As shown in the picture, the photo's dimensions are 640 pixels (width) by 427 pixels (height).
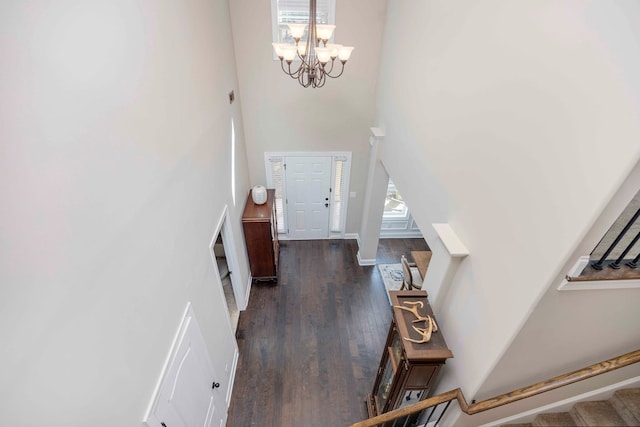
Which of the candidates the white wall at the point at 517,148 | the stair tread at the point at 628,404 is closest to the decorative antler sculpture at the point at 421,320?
the white wall at the point at 517,148

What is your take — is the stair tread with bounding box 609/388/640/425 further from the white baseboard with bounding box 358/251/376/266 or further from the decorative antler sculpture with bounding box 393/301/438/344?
the white baseboard with bounding box 358/251/376/266

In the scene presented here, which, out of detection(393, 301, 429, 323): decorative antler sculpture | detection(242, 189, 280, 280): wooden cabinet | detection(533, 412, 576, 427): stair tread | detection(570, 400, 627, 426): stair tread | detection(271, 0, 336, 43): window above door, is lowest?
detection(242, 189, 280, 280): wooden cabinet

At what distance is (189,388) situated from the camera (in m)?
2.44

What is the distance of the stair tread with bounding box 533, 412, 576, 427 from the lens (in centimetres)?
225

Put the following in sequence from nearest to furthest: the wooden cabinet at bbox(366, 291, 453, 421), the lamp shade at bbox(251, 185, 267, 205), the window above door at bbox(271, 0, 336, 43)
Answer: the wooden cabinet at bbox(366, 291, 453, 421), the window above door at bbox(271, 0, 336, 43), the lamp shade at bbox(251, 185, 267, 205)

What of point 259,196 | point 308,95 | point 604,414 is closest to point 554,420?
point 604,414

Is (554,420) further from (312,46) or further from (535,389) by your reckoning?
(312,46)

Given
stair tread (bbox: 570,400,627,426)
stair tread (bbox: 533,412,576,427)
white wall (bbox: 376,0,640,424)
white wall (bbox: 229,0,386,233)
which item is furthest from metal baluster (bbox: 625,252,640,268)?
white wall (bbox: 229,0,386,233)

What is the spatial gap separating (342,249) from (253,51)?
12.8 feet

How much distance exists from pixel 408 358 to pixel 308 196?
3902mm

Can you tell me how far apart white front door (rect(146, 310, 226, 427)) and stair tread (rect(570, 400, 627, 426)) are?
304 cm

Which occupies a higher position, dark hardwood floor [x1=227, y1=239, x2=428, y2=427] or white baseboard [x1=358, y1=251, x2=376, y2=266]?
white baseboard [x1=358, y1=251, x2=376, y2=266]

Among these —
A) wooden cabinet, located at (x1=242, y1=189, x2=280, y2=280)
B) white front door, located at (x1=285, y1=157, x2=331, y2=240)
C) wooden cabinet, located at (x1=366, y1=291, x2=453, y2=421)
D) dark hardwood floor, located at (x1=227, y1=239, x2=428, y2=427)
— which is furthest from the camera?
white front door, located at (x1=285, y1=157, x2=331, y2=240)

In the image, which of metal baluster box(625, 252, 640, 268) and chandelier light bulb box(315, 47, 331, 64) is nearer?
metal baluster box(625, 252, 640, 268)
